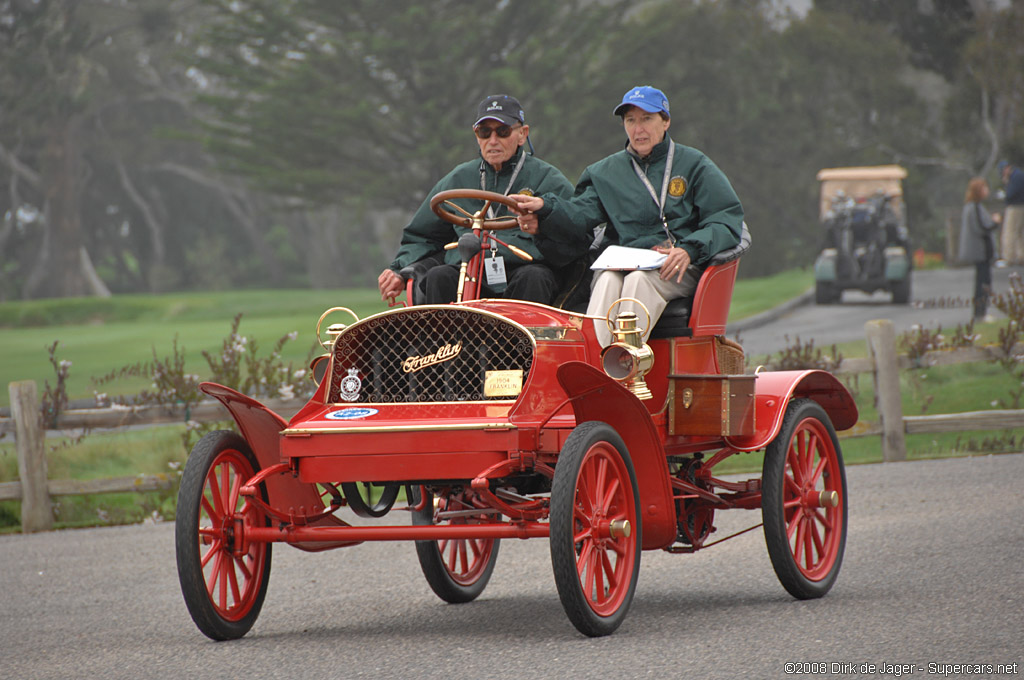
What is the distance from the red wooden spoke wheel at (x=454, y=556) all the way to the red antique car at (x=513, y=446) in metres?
0.02

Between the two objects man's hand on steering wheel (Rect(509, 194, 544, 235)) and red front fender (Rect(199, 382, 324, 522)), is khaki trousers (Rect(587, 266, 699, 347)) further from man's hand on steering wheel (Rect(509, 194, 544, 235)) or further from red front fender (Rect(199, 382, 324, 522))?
red front fender (Rect(199, 382, 324, 522))

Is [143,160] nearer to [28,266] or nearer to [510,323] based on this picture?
[28,266]

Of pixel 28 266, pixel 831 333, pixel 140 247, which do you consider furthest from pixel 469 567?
pixel 140 247

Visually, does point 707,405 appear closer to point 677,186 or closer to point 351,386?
point 677,186

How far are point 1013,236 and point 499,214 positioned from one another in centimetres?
2401

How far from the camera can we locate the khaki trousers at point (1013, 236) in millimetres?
26875

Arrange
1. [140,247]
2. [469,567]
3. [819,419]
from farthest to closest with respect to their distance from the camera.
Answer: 1. [140,247]
2. [469,567]
3. [819,419]

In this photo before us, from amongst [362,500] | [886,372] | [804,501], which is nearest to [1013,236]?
[886,372]

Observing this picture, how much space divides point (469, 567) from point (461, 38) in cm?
3240

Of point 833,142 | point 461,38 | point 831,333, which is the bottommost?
point 831,333

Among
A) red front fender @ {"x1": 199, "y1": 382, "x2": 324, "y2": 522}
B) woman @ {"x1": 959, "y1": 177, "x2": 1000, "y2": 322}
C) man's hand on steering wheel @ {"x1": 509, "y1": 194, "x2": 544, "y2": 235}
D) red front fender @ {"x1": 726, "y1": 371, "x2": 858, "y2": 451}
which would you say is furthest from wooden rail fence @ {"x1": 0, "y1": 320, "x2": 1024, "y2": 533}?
woman @ {"x1": 959, "y1": 177, "x2": 1000, "y2": 322}

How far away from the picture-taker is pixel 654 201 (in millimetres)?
6039

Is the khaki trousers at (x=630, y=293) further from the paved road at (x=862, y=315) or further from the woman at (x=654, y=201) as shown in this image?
the paved road at (x=862, y=315)

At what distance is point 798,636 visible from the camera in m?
4.84
